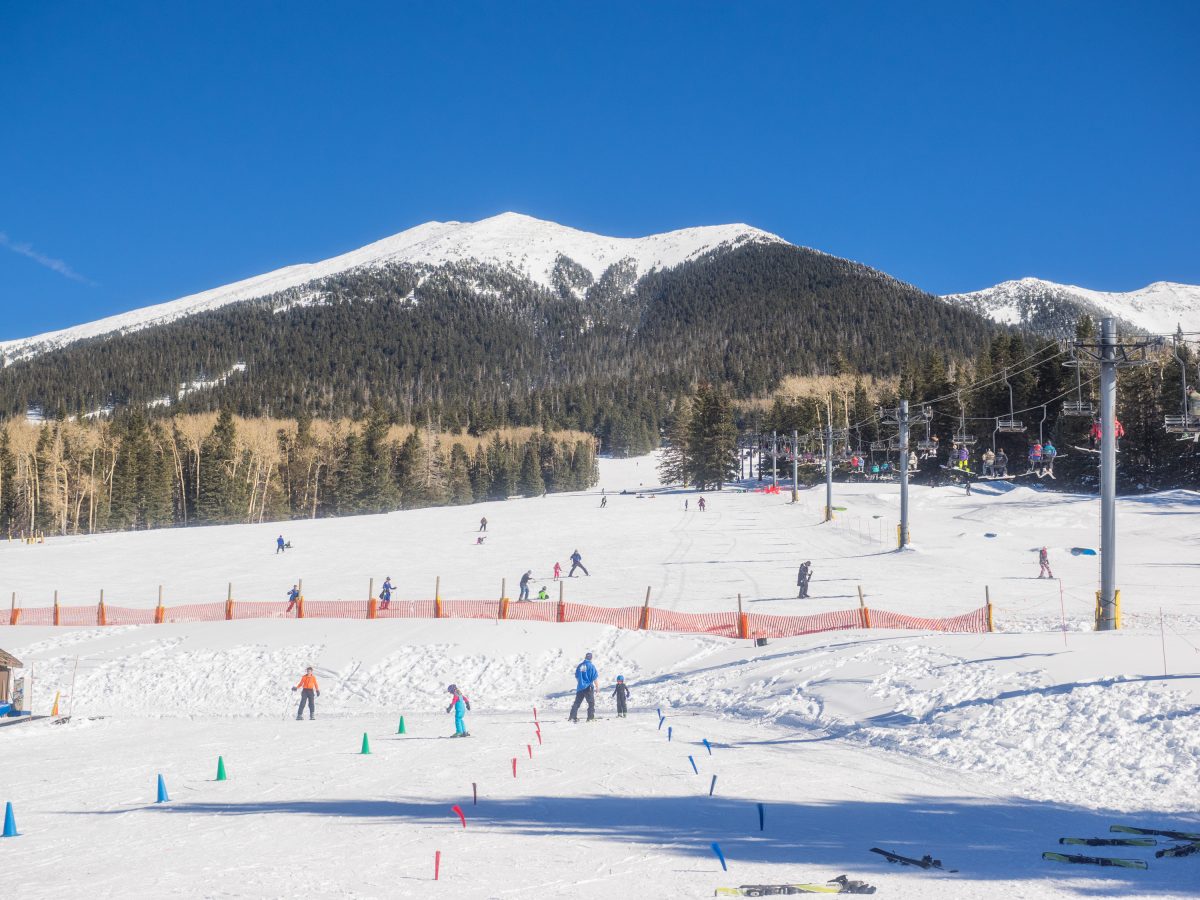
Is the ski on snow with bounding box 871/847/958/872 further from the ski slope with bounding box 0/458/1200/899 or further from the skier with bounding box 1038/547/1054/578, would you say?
the skier with bounding box 1038/547/1054/578

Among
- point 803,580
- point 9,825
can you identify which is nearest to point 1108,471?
point 803,580

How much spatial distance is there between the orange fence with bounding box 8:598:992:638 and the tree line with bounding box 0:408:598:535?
2352 inches

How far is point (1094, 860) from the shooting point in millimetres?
8234

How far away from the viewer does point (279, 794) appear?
12562mm

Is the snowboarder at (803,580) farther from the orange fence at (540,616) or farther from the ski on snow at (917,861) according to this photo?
the ski on snow at (917,861)

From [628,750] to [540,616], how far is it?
1489cm

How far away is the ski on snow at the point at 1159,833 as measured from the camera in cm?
880

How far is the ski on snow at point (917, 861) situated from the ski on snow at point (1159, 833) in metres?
2.30

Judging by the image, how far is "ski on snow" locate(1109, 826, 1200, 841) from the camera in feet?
28.9

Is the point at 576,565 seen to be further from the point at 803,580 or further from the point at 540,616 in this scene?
the point at 803,580

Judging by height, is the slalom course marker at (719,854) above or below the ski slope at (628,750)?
above

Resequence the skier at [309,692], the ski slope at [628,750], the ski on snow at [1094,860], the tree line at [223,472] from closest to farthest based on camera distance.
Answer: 1. the ski on snow at [1094,860]
2. the ski slope at [628,750]
3. the skier at [309,692]
4. the tree line at [223,472]

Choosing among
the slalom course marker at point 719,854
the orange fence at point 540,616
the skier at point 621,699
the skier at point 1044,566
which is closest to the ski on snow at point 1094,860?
the slalom course marker at point 719,854

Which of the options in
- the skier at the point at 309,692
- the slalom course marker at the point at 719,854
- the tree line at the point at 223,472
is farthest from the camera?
the tree line at the point at 223,472
